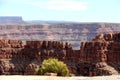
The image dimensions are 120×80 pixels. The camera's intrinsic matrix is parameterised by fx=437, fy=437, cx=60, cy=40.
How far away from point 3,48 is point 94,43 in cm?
2602

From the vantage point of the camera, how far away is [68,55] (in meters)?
104

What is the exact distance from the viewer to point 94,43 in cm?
10169

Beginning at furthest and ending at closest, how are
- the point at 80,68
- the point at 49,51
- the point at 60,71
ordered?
the point at 49,51 < the point at 80,68 < the point at 60,71

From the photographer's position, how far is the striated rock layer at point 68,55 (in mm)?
95938

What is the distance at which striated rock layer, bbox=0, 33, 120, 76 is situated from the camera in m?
95.9

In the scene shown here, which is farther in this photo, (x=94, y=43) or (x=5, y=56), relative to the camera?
(x=5, y=56)

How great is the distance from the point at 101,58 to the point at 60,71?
52.8 meters

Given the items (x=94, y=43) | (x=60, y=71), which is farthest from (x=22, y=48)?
(x=60, y=71)

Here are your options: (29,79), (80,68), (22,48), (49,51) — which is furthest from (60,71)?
(22,48)

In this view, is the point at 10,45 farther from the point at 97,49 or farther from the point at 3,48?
the point at 97,49

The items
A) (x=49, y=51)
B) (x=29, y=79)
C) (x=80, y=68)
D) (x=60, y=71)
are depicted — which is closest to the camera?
(x=29, y=79)

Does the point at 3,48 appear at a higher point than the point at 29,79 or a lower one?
lower

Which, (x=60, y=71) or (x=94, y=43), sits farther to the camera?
(x=94, y=43)

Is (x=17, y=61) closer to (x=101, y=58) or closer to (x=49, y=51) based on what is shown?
(x=49, y=51)
